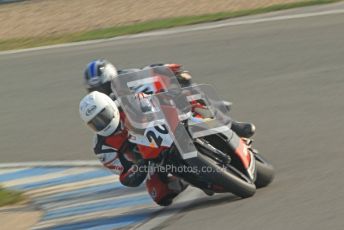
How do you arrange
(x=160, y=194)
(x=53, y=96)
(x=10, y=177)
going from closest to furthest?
(x=160, y=194) → (x=10, y=177) → (x=53, y=96)

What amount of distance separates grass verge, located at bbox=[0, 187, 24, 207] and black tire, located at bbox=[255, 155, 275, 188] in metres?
2.59

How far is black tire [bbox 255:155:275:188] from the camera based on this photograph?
23.9 feet

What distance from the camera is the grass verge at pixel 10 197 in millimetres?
8455

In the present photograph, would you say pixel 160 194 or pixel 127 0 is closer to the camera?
pixel 160 194

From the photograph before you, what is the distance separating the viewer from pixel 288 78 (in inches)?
483

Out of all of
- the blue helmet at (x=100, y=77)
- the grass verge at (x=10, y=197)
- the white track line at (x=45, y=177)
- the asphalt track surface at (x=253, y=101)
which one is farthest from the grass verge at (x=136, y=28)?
the blue helmet at (x=100, y=77)

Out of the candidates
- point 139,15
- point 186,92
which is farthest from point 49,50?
point 186,92

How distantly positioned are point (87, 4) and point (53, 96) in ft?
37.4

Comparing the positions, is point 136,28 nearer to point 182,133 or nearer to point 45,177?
A: point 45,177

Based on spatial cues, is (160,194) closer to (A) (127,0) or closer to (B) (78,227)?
(B) (78,227)

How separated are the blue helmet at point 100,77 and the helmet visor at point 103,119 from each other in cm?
96

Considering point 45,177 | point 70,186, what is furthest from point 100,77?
point 45,177

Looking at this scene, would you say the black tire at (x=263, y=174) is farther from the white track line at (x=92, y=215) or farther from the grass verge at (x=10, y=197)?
the grass verge at (x=10, y=197)

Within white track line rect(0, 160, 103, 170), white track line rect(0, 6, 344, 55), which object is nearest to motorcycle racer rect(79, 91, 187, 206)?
white track line rect(0, 160, 103, 170)
